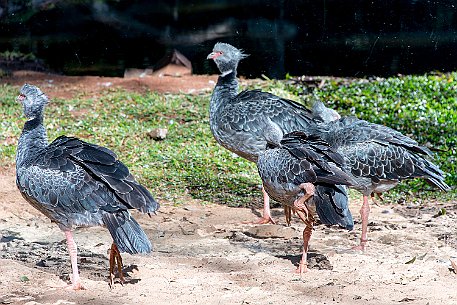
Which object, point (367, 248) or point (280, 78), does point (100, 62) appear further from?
Result: point (367, 248)

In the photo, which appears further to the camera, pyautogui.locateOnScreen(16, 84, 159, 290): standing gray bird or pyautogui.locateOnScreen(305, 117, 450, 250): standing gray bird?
pyautogui.locateOnScreen(305, 117, 450, 250): standing gray bird

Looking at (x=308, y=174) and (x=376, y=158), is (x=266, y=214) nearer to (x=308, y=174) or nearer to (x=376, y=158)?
(x=376, y=158)

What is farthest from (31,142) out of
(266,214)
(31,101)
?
(266,214)

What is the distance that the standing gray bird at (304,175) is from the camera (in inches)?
208

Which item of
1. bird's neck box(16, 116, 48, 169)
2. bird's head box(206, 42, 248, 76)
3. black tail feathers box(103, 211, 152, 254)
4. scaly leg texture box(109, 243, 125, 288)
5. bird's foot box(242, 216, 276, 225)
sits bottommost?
bird's foot box(242, 216, 276, 225)

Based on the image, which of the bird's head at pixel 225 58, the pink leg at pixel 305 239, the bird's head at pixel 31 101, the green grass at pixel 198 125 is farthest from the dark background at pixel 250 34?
the pink leg at pixel 305 239

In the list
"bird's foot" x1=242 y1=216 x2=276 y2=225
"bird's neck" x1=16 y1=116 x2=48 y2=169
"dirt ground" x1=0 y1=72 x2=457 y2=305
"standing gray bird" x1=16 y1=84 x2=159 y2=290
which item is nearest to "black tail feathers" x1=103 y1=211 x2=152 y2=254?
"standing gray bird" x1=16 y1=84 x2=159 y2=290

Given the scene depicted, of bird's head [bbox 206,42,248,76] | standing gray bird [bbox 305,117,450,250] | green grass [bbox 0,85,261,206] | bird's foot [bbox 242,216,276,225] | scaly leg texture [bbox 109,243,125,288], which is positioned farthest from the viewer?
green grass [bbox 0,85,261,206]

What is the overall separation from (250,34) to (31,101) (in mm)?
7605

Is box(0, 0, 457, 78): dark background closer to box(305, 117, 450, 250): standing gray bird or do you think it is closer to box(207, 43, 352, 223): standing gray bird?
box(207, 43, 352, 223): standing gray bird

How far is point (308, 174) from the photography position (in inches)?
210

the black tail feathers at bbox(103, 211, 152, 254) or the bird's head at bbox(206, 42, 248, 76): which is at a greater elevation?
the bird's head at bbox(206, 42, 248, 76)

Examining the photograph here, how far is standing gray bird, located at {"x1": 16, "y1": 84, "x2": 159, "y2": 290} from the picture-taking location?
4973 mm

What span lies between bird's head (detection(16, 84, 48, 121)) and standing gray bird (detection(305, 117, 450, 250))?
1998mm
